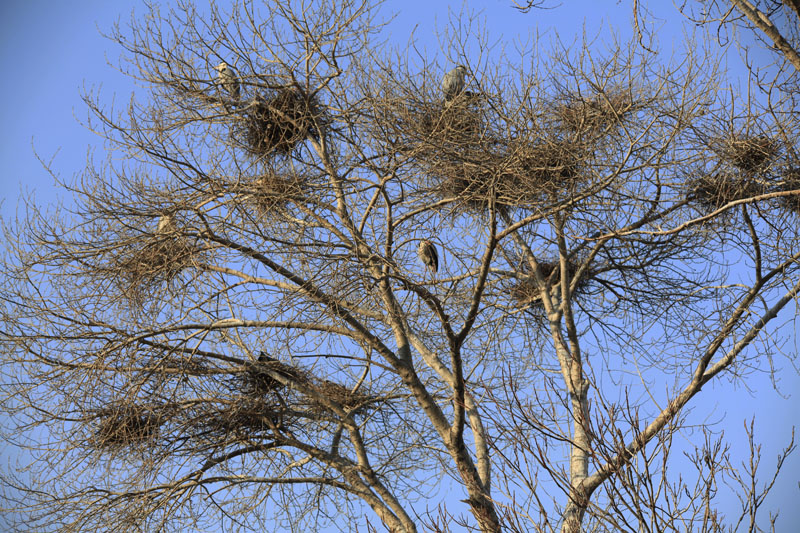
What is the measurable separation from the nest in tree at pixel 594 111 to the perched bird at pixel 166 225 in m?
2.83

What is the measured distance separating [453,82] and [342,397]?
2643 millimetres

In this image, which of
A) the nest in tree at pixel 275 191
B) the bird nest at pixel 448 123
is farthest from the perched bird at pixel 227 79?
the bird nest at pixel 448 123

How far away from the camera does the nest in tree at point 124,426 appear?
6523 millimetres

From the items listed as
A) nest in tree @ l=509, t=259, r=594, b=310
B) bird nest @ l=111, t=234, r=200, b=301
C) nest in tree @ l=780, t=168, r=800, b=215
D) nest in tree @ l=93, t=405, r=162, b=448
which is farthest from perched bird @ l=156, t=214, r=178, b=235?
nest in tree @ l=780, t=168, r=800, b=215

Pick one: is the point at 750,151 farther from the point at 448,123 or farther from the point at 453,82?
the point at 448,123

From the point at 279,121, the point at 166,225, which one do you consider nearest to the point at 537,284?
the point at 279,121

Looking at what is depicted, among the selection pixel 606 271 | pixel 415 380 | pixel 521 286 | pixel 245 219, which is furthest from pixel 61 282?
pixel 606 271

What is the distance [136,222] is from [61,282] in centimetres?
90

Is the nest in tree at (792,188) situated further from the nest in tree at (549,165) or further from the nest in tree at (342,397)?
the nest in tree at (342,397)

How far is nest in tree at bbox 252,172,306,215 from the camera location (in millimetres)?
6121

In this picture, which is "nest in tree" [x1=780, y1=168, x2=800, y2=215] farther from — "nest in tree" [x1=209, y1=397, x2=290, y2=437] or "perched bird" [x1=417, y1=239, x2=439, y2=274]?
"nest in tree" [x1=209, y1=397, x2=290, y2=437]

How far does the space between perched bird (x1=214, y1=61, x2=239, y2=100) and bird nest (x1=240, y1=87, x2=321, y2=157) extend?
0.57 feet

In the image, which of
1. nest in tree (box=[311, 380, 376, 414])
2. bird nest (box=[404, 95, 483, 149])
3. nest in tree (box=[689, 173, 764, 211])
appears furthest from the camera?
nest in tree (box=[311, 380, 376, 414])

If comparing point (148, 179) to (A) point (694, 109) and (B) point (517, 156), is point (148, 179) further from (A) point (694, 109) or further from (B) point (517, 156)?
(A) point (694, 109)
